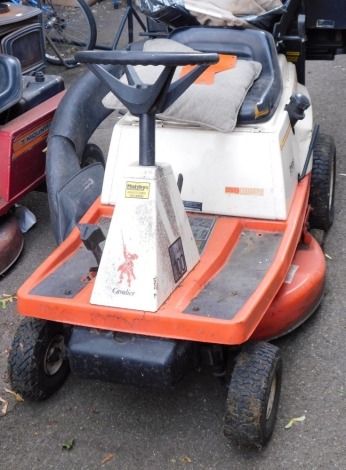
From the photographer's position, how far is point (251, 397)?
249 centimetres

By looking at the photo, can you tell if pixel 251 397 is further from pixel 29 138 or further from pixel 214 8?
pixel 29 138

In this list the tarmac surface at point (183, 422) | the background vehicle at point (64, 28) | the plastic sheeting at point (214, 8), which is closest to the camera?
the tarmac surface at point (183, 422)

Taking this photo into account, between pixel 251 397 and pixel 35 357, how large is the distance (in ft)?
2.58

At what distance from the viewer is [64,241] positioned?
→ 310 centimetres

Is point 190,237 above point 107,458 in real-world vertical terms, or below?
above

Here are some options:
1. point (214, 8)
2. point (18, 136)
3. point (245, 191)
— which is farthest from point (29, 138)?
point (245, 191)

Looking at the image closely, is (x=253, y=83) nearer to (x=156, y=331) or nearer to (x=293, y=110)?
(x=293, y=110)

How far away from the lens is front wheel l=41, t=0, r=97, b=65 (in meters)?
6.82

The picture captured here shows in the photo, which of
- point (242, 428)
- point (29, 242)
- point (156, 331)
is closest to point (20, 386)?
point (156, 331)

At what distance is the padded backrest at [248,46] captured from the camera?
328cm

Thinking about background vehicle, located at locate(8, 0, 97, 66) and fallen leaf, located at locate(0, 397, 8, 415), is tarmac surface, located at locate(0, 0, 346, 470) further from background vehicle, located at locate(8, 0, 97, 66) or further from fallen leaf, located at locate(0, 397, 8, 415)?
background vehicle, located at locate(8, 0, 97, 66)

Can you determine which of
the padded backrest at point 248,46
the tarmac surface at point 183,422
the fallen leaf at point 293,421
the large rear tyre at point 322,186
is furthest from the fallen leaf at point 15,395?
the large rear tyre at point 322,186

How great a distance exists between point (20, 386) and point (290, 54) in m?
2.18

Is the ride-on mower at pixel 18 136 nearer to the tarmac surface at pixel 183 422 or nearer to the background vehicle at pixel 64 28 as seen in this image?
the tarmac surface at pixel 183 422
